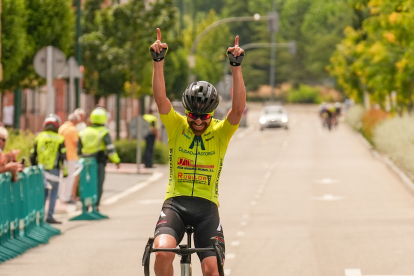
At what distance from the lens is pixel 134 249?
11.7 metres

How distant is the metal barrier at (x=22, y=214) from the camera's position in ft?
36.2

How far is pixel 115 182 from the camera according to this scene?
23.1 m

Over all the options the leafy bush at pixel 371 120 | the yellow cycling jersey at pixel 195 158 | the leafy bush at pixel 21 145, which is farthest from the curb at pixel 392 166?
the yellow cycling jersey at pixel 195 158

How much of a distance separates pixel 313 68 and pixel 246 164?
79288mm

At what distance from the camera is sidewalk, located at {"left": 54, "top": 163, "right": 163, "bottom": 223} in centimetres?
1641

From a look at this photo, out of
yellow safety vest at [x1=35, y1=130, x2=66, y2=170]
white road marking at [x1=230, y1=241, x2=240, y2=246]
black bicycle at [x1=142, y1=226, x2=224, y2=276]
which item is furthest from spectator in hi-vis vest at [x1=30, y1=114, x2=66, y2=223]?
black bicycle at [x1=142, y1=226, x2=224, y2=276]

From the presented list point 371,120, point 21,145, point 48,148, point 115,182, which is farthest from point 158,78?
point 371,120

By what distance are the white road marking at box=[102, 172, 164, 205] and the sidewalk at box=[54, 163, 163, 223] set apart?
0.11 metres

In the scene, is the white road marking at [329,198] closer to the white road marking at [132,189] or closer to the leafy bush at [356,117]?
the white road marking at [132,189]

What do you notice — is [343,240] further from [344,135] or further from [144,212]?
[344,135]

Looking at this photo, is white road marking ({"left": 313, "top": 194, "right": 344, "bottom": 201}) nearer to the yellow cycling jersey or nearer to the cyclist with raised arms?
the cyclist with raised arms

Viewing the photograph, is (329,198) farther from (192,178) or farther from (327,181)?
(192,178)

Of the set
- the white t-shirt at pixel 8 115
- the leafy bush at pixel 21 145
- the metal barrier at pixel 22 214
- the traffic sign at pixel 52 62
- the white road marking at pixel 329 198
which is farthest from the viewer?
the white t-shirt at pixel 8 115

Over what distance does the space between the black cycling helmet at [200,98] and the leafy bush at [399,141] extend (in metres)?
18.0
